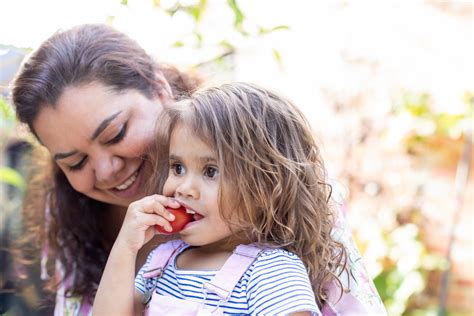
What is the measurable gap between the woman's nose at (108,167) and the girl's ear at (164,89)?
21 cm

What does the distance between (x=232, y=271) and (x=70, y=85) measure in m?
0.71

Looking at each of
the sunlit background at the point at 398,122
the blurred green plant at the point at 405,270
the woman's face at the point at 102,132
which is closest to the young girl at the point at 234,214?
the woman's face at the point at 102,132

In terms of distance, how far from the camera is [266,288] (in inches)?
52.9

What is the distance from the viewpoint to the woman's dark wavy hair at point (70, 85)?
6.05 ft

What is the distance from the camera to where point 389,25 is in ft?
14.0

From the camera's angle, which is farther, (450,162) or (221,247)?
(450,162)

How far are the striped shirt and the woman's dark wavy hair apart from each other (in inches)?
21.8

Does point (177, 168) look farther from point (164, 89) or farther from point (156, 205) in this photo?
point (164, 89)

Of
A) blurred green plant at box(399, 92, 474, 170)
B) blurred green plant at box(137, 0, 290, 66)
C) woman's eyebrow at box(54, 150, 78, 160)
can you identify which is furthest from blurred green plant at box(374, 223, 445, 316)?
woman's eyebrow at box(54, 150, 78, 160)

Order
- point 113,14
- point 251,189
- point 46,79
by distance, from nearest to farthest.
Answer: point 251,189
point 46,79
point 113,14

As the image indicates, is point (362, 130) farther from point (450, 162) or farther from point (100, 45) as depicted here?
point (100, 45)

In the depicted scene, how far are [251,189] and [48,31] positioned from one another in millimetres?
849

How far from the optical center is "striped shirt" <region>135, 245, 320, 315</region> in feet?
4.33

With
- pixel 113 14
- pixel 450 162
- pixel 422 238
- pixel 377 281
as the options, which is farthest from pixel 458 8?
pixel 113 14
